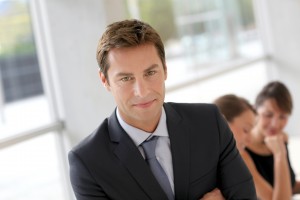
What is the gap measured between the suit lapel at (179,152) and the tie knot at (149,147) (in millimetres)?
61

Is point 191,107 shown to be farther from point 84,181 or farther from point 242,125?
point 242,125

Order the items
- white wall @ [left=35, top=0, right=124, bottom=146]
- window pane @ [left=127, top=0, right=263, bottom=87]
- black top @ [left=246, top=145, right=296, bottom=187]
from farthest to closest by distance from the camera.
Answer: window pane @ [left=127, top=0, right=263, bottom=87], white wall @ [left=35, top=0, right=124, bottom=146], black top @ [left=246, top=145, right=296, bottom=187]

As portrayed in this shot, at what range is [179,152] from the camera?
179 cm

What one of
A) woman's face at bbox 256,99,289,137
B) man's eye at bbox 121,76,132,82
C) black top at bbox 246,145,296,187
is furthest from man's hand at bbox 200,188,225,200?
woman's face at bbox 256,99,289,137

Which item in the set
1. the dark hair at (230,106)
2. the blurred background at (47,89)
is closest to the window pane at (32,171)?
the blurred background at (47,89)

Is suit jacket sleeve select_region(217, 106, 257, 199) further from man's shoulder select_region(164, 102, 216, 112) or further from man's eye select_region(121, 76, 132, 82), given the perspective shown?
man's eye select_region(121, 76, 132, 82)

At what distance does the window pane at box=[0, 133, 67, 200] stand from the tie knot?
1496 millimetres

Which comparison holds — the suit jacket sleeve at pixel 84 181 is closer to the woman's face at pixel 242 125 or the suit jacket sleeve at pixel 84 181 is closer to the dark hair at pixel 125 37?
the dark hair at pixel 125 37

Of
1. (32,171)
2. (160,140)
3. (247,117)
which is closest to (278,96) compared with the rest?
(247,117)

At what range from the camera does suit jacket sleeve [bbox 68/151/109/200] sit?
5.63 feet

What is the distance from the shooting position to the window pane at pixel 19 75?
10.8 ft

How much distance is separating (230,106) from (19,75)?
156 centimetres

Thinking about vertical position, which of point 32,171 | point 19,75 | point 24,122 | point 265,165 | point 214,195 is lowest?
point 265,165

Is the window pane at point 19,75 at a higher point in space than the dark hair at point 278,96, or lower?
higher
